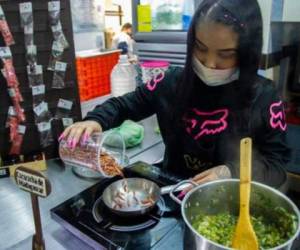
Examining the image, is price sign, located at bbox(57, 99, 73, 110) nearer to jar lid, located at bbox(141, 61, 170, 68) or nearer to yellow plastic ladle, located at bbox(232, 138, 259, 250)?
jar lid, located at bbox(141, 61, 170, 68)

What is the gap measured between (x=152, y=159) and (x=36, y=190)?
2.08ft

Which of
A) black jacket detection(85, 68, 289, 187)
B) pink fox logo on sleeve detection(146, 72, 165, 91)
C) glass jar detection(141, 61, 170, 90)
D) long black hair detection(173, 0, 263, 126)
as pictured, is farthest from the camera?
glass jar detection(141, 61, 170, 90)

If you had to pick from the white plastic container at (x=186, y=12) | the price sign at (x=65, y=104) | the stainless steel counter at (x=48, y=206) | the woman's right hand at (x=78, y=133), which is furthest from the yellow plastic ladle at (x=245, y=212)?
the white plastic container at (x=186, y=12)

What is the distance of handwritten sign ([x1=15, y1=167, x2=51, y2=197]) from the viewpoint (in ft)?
1.58

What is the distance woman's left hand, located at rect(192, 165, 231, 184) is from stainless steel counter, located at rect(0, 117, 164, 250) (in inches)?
11.3

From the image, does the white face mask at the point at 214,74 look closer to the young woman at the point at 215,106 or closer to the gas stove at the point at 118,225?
the young woman at the point at 215,106

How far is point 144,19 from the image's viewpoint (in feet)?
4.73

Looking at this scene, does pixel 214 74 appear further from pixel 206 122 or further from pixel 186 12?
pixel 186 12

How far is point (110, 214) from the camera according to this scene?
0.69 m

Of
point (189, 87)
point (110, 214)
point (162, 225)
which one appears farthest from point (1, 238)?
point (189, 87)

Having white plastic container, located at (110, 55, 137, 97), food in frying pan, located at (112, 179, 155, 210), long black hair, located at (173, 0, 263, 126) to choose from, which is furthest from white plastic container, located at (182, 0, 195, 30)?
food in frying pan, located at (112, 179, 155, 210)

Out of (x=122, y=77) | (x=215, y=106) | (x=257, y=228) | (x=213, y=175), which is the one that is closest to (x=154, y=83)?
(x=215, y=106)

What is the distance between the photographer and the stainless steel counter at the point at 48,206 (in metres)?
0.67

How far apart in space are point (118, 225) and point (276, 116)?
1.75 ft
